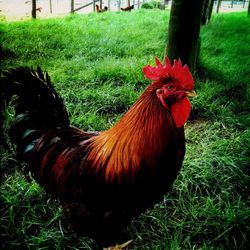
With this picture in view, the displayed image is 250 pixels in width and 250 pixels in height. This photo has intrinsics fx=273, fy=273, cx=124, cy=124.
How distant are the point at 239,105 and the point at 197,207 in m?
2.21

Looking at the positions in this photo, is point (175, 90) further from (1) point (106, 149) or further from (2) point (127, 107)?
(2) point (127, 107)

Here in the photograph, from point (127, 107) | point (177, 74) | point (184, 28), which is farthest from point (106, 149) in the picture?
point (184, 28)

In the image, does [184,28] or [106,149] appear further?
[184,28]

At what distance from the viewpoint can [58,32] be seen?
775cm

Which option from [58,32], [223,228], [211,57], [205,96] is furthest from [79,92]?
[58,32]

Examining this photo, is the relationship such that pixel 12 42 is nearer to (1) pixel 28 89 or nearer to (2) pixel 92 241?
(1) pixel 28 89

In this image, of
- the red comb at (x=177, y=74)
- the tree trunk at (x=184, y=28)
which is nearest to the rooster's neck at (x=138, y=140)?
the red comb at (x=177, y=74)

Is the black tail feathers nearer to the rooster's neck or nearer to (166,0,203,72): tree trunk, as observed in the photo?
the rooster's neck

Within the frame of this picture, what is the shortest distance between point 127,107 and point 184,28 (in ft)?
4.78

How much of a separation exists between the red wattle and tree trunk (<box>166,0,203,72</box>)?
8.59 feet

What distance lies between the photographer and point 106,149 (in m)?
1.89

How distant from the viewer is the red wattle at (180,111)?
1814 mm

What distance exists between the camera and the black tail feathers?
2.09 meters

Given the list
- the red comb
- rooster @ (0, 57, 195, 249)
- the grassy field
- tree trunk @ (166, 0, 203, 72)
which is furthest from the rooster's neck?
tree trunk @ (166, 0, 203, 72)
